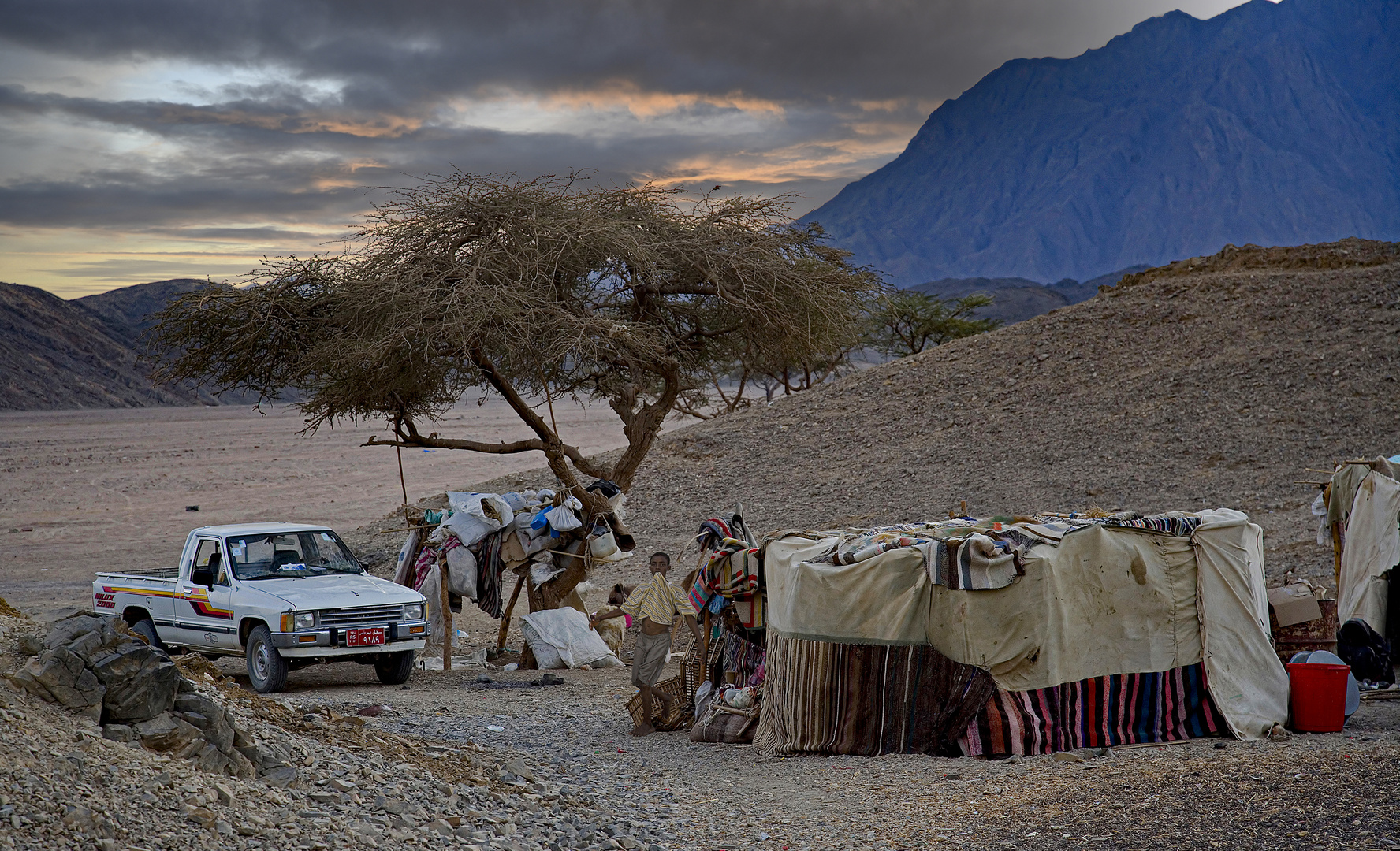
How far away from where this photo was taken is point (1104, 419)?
89.0ft

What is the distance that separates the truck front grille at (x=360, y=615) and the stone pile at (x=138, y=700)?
4.12 m

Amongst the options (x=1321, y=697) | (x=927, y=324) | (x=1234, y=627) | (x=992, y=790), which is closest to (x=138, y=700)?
(x=992, y=790)

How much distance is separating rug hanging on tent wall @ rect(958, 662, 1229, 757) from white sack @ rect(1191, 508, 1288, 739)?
183 mm

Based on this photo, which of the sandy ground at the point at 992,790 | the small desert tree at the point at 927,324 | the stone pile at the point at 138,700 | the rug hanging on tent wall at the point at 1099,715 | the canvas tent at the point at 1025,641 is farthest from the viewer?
the small desert tree at the point at 927,324

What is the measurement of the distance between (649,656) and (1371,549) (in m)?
7.12

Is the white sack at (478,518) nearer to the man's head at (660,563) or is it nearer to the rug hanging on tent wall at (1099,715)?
the man's head at (660,563)

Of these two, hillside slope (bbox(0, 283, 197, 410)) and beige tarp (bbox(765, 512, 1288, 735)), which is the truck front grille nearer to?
beige tarp (bbox(765, 512, 1288, 735))

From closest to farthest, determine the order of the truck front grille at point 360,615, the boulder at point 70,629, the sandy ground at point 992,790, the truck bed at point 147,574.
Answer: the sandy ground at point 992,790
the boulder at point 70,629
the truck front grille at point 360,615
the truck bed at point 147,574

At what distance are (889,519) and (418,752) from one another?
650 inches

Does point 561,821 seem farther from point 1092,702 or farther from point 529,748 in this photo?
point 1092,702

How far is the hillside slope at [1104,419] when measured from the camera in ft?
76.2

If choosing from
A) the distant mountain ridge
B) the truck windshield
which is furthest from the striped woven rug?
the distant mountain ridge

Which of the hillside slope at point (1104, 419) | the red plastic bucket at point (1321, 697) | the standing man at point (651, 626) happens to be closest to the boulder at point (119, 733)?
the standing man at point (651, 626)

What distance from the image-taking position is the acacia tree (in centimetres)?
1298
